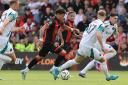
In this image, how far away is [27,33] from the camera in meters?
26.1

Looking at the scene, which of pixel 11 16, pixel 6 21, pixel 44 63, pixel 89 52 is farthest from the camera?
pixel 44 63

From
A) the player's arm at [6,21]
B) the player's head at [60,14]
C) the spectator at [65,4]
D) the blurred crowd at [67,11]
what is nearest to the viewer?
the player's arm at [6,21]

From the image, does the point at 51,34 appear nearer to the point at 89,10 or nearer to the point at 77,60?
the point at 77,60

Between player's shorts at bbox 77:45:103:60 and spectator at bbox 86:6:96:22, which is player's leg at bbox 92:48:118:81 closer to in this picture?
player's shorts at bbox 77:45:103:60

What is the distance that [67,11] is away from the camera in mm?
25766

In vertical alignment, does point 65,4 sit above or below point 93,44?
above

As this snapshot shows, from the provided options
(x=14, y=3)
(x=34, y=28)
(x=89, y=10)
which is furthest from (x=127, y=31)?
(x=14, y=3)

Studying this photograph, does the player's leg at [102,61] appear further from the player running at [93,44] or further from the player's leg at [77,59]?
the player's leg at [77,59]

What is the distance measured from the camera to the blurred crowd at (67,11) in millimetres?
24609

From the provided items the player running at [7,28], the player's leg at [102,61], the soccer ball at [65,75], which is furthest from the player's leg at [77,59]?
the player running at [7,28]

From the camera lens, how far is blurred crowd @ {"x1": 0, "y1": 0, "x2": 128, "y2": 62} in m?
24.6

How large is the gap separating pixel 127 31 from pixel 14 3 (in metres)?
9.83

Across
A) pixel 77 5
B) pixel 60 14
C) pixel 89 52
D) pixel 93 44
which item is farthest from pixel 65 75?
pixel 77 5

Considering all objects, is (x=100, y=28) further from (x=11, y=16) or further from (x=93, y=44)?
(x=11, y=16)
